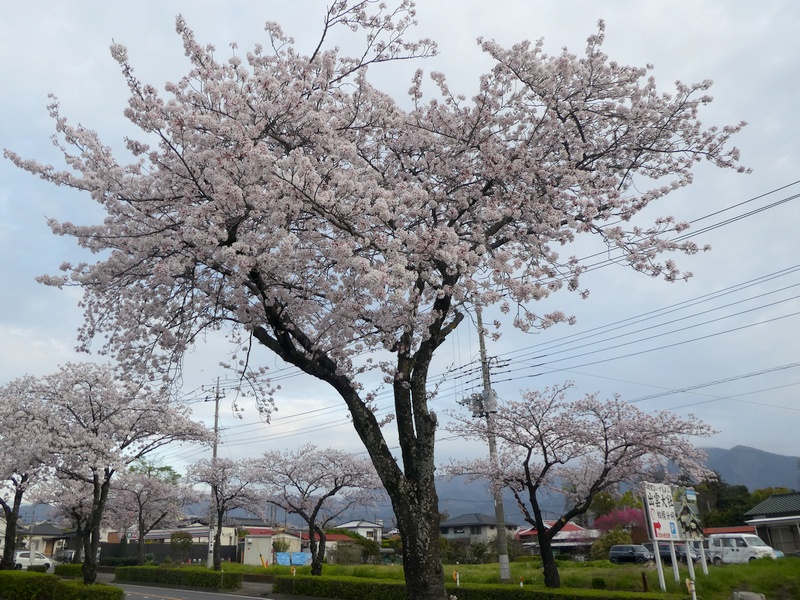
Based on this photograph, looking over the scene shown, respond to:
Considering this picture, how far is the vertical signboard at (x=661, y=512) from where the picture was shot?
14.4 m

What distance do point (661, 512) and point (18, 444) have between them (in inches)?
Answer: 754

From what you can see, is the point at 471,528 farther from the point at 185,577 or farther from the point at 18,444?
the point at 18,444

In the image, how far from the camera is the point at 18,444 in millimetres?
18781

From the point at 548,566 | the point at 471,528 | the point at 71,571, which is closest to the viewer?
the point at 548,566

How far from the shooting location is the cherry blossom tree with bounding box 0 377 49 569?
59.7 ft

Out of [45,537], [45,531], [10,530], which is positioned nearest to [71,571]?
[10,530]

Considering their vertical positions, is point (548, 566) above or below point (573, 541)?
above

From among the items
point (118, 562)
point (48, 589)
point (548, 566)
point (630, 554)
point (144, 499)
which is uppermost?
point (144, 499)

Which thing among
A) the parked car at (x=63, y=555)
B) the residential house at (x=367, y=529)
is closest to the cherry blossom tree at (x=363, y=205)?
the parked car at (x=63, y=555)

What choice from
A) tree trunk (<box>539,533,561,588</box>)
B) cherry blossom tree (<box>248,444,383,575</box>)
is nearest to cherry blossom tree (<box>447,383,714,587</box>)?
tree trunk (<box>539,533,561,588</box>)

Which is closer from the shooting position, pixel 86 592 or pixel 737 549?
pixel 86 592

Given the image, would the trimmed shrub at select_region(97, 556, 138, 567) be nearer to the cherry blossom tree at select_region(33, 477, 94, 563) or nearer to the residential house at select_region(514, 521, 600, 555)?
the cherry blossom tree at select_region(33, 477, 94, 563)

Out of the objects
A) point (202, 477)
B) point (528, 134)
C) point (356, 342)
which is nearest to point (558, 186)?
point (528, 134)

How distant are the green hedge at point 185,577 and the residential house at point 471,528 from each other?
3345cm
